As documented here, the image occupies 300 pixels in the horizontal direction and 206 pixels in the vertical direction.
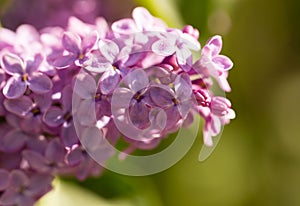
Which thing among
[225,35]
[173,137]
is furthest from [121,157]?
[225,35]

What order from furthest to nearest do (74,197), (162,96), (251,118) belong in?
1. (251,118)
2. (74,197)
3. (162,96)

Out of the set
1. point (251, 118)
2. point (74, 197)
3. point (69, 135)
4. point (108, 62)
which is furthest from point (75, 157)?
point (251, 118)

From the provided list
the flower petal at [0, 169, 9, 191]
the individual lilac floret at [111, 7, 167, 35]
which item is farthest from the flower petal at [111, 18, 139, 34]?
the flower petal at [0, 169, 9, 191]

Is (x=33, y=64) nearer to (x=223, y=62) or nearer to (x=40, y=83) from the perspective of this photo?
(x=40, y=83)

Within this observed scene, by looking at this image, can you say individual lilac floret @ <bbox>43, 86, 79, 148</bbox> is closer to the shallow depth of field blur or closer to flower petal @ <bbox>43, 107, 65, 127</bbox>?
flower petal @ <bbox>43, 107, 65, 127</bbox>

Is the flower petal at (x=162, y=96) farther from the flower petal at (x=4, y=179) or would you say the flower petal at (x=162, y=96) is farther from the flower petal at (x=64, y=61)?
the flower petal at (x=4, y=179)

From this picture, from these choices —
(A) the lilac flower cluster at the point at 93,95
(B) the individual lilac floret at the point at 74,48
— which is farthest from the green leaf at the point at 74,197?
(B) the individual lilac floret at the point at 74,48

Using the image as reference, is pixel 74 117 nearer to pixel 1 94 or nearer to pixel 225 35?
pixel 1 94
